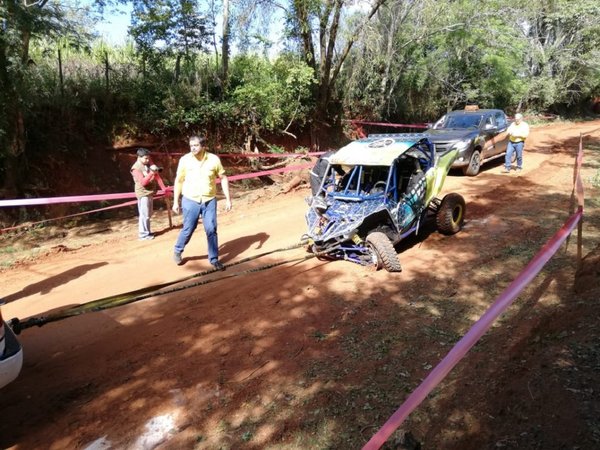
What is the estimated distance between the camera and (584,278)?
5.11m

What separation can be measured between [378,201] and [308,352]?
115 inches

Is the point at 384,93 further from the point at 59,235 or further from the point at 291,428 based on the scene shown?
the point at 291,428

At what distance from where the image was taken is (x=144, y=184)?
8461 millimetres

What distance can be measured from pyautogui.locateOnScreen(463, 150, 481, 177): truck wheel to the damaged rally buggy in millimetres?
5235

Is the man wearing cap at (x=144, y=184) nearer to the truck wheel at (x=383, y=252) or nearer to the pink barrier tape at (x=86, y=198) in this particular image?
the pink barrier tape at (x=86, y=198)

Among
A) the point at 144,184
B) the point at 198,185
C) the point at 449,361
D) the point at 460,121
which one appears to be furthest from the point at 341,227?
Answer: the point at 460,121

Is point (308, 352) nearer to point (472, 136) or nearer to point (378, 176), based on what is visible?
point (378, 176)

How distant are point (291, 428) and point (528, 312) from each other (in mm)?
2964

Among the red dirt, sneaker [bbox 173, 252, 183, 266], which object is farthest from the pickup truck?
sneaker [bbox 173, 252, 183, 266]

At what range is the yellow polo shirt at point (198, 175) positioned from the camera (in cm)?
637

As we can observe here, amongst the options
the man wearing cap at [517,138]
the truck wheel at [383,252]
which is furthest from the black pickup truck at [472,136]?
the truck wheel at [383,252]

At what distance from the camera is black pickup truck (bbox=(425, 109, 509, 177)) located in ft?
40.8

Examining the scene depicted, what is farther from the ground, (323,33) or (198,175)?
(323,33)

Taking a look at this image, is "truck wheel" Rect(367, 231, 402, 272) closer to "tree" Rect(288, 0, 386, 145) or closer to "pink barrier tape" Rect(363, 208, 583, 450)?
"pink barrier tape" Rect(363, 208, 583, 450)
